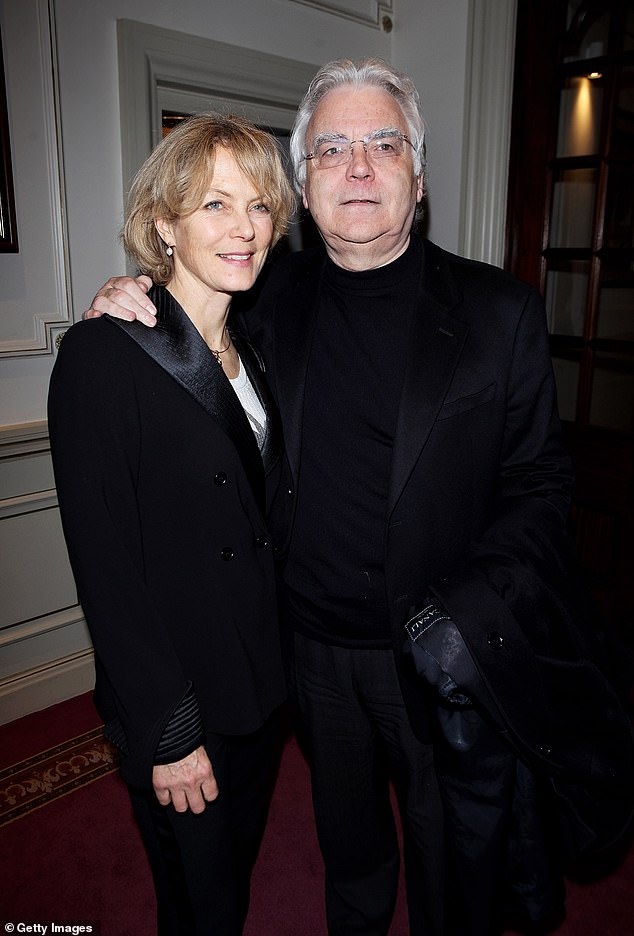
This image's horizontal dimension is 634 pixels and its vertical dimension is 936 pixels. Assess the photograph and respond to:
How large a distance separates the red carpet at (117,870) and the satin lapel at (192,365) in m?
1.43

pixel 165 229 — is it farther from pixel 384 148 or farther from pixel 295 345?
pixel 384 148

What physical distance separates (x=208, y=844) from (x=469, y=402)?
1.06 metres

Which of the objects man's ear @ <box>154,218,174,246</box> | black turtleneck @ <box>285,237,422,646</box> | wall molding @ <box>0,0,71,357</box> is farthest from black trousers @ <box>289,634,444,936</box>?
wall molding @ <box>0,0,71,357</box>

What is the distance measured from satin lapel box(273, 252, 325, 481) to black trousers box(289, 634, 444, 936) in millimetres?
520

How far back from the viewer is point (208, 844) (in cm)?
149

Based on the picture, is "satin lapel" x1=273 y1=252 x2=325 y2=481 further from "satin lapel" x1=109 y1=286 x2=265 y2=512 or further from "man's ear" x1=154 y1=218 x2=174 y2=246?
"man's ear" x1=154 y1=218 x2=174 y2=246

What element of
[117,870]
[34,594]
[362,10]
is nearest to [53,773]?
[117,870]

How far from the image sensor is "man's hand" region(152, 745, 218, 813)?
138cm

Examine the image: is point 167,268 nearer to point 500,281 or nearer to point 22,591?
point 500,281

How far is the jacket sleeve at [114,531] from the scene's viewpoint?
1261 millimetres

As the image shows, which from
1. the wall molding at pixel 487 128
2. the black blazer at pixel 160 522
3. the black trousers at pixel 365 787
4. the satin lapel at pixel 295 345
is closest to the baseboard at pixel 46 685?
the black trousers at pixel 365 787

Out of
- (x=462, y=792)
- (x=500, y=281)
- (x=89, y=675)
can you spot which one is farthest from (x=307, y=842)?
(x=500, y=281)

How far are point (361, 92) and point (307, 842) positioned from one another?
2211mm

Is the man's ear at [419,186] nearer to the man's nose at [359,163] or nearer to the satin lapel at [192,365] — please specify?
the man's nose at [359,163]
